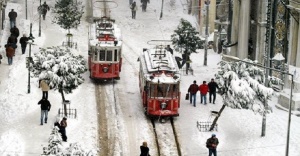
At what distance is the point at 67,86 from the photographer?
45.8 meters

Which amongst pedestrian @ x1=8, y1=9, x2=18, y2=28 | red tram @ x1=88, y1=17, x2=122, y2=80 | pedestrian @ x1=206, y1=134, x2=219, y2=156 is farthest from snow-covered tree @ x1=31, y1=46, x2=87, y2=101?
pedestrian @ x1=8, y1=9, x2=18, y2=28

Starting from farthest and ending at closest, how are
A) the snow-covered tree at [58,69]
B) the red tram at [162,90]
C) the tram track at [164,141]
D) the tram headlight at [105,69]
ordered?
1. the tram headlight at [105,69]
2. the red tram at [162,90]
3. the snow-covered tree at [58,69]
4. the tram track at [164,141]

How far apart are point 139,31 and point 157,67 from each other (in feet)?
78.5

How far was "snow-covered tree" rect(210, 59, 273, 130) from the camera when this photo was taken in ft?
144

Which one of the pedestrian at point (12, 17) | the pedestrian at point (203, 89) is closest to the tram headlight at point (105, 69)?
the pedestrian at point (203, 89)

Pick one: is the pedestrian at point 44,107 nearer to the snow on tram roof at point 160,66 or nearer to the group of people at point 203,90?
the snow on tram roof at point 160,66

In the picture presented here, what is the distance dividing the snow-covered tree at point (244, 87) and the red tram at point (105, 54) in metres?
10.4

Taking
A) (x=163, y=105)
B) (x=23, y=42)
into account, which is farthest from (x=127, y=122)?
(x=23, y=42)

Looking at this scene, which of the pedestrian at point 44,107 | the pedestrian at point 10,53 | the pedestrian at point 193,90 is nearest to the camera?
the pedestrian at point 44,107

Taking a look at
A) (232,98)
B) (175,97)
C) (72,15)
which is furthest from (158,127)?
(72,15)

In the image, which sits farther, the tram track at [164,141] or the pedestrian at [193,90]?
the pedestrian at [193,90]

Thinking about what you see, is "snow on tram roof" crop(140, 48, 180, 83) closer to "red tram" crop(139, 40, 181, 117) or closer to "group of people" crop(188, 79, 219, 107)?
"red tram" crop(139, 40, 181, 117)

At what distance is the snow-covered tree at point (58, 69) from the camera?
4541 cm

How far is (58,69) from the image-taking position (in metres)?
45.5
